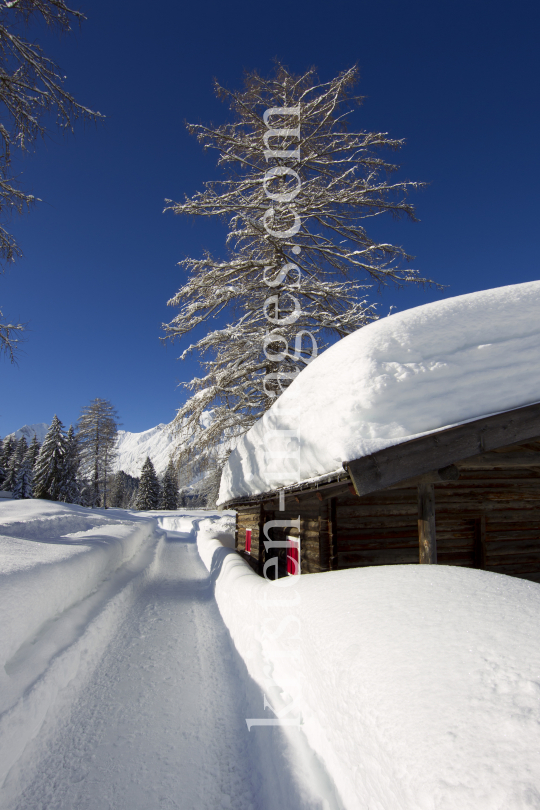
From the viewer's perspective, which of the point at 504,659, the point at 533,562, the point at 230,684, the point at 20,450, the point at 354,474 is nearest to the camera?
the point at 504,659

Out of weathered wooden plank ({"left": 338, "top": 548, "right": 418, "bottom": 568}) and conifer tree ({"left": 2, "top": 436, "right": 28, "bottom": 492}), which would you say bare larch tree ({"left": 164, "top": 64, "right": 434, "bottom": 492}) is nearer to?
weathered wooden plank ({"left": 338, "top": 548, "right": 418, "bottom": 568})

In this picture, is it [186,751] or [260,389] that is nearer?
[186,751]

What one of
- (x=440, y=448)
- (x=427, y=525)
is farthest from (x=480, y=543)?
(x=440, y=448)

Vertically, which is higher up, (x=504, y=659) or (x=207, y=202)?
(x=207, y=202)

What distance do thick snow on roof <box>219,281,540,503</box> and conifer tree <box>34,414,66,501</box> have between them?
39601mm

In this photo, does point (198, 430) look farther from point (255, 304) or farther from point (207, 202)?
point (207, 202)

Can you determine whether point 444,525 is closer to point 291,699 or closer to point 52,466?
point 291,699

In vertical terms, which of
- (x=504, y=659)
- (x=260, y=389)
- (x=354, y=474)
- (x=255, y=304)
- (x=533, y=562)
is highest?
(x=255, y=304)

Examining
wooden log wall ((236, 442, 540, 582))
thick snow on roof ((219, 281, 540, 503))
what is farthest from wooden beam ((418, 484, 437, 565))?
wooden log wall ((236, 442, 540, 582))

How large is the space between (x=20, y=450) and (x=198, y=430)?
2089 inches

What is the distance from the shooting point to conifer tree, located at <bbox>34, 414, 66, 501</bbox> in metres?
37.8

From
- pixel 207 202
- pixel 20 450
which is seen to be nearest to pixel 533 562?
pixel 207 202

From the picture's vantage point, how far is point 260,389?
10.5 metres

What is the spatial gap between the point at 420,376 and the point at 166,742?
3.85 m
